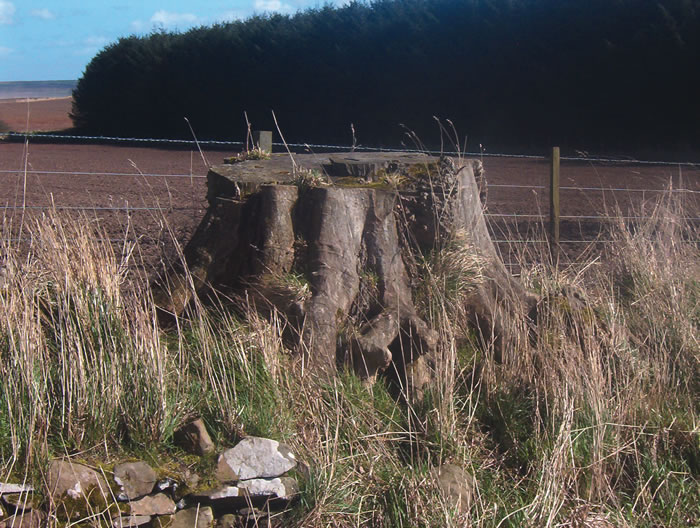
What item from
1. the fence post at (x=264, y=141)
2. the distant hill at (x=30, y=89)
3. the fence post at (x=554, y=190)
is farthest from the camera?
the fence post at (x=554, y=190)

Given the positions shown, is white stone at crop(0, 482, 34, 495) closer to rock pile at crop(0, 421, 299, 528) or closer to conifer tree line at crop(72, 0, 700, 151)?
rock pile at crop(0, 421, 299, 528)

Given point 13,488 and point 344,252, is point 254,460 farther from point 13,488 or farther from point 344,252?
point 344,252

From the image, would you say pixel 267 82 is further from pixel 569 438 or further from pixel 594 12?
pixel 569 438

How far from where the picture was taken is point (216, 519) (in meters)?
3.14

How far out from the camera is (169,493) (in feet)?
10.2

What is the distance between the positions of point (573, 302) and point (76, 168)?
1468cm

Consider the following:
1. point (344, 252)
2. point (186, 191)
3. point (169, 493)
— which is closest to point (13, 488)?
point (169, 493)

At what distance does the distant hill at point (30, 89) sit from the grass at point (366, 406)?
1488 mm

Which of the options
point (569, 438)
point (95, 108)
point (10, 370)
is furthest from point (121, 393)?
point (95, 108)

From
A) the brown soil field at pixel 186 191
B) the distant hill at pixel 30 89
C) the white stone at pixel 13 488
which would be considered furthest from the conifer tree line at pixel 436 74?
the white stone at pixel 13 488

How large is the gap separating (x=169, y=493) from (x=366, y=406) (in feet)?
3.38

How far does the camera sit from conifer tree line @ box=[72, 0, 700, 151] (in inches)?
773

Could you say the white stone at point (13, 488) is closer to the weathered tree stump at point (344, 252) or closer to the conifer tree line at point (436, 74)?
the weathered tree stump at point (344, 252)

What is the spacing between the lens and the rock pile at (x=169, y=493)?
2900 mm
